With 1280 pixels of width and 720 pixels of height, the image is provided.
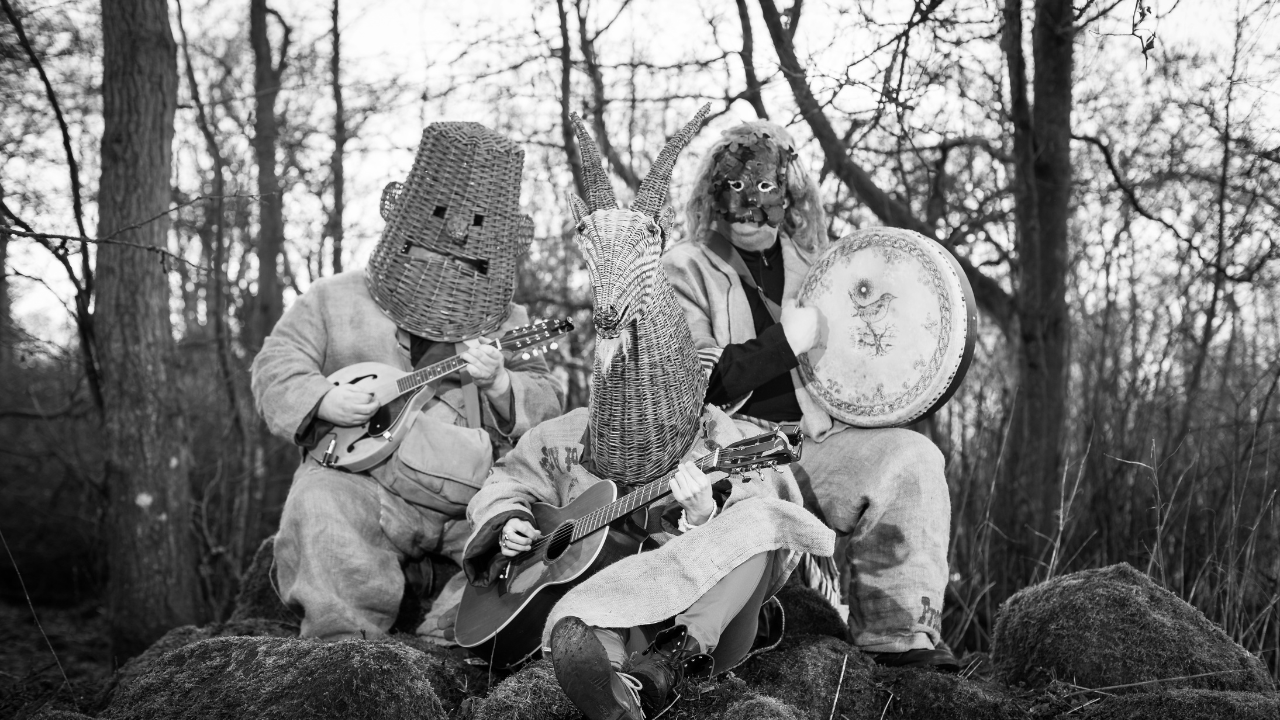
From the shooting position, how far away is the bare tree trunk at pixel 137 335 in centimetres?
497

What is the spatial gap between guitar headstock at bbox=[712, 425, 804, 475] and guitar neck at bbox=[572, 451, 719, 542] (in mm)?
29

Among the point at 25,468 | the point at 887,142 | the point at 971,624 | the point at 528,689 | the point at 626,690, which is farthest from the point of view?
the point at 25,468

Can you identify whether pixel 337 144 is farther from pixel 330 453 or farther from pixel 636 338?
pixel 636 338

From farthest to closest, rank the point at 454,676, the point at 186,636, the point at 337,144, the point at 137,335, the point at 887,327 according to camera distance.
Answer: the point at 337,144 < the point at 137,335 < the point at 186,636 < the point at 887,327 < the point at 454,676

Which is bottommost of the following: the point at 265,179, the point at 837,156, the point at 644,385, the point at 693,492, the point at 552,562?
the point at 552,562

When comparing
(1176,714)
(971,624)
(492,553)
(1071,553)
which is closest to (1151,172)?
(1071,553)

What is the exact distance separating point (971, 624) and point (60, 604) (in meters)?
6.92

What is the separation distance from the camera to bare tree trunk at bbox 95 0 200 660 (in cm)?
497

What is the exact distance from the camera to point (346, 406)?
3713mm

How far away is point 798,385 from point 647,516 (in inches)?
36.7

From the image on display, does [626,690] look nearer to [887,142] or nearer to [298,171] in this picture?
[887,142]

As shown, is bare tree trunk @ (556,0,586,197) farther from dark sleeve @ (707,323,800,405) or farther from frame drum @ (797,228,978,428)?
dark sleeve @ (707,323,800,405)

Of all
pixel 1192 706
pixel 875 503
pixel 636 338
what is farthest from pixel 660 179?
pixel 1192 706

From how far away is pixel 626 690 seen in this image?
8.45 feet
